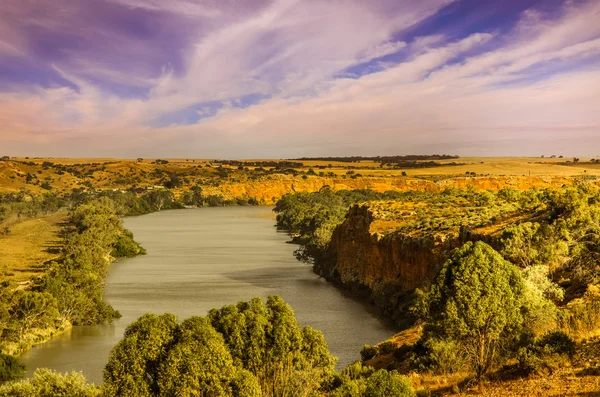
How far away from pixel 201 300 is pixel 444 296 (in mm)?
26517

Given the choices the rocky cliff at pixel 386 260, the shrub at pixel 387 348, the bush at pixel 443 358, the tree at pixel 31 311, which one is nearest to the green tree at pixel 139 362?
the bush at pixel 443 358

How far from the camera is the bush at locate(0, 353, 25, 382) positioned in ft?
76.2

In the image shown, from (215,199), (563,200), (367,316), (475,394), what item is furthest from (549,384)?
(215,199)

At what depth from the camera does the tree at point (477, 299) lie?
13.2 meters

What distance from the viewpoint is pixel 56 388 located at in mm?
15508

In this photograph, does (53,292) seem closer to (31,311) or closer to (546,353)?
(31,311)

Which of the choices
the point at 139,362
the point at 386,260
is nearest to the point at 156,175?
the point at 386,260

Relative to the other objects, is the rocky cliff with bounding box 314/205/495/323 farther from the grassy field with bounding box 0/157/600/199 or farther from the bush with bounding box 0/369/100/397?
the grassy field with bounding box 0/157/600/199

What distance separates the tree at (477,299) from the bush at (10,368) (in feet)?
61.6

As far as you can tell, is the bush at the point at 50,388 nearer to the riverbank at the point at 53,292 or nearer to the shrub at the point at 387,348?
the shrub at the point at 387,348

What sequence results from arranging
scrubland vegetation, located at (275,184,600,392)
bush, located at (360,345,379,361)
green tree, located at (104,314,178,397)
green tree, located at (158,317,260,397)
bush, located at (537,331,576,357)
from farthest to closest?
bush, located at (360,345,379,361)
bush, located at (537,331,576,357)
scrubland vegetation, located at (275,184,600,392)
green tree, located at (104,314,178,397)
green tree, located at (158,317,260,397)

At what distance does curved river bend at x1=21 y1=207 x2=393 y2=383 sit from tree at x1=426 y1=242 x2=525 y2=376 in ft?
37.4

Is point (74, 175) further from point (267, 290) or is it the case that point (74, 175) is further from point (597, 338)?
point (597, 338)

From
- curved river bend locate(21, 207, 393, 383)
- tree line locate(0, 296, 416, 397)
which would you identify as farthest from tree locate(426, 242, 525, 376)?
curved river bend locate(21, 207, 393, 383)
